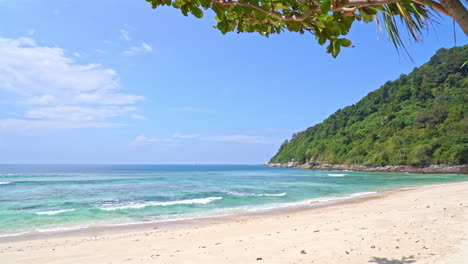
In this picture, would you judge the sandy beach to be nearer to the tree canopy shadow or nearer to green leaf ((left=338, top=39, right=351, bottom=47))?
the tree canopy shadow

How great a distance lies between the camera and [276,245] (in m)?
6.02

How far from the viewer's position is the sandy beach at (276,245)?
484cm

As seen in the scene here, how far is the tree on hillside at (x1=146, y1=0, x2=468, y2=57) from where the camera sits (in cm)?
167

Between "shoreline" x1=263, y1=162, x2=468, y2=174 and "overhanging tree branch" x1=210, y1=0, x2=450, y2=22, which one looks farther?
"shoreline" x1=263, y1=162, x2=468, y2=174

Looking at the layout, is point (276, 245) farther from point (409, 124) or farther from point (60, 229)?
point (409, 124)

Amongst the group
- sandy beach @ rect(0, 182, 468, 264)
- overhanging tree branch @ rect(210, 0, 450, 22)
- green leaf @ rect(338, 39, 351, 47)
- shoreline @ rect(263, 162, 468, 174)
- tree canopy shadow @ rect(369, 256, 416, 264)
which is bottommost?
shoreline @ rect(263, 162, 468, 174)

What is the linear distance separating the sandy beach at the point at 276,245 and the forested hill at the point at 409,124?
4894 cm

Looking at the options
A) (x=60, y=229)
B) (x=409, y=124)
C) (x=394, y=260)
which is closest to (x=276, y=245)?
(x=394, y=260)

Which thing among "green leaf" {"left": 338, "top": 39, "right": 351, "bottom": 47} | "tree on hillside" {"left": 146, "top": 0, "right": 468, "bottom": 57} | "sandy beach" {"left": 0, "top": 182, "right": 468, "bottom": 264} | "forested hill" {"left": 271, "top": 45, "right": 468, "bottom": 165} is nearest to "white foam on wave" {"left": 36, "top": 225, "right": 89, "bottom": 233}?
"sandy beach" {"left": 0, "top": 182, "right": 468, "bottom": 264}

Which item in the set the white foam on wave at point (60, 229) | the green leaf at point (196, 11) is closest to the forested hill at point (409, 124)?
the white foam on wave at point (60, 229)

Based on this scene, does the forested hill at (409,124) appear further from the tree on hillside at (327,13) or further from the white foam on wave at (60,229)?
the tree on hillside at (327,13)

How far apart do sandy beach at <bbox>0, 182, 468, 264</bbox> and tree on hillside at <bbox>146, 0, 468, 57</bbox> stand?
360cm

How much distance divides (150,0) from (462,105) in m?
67.4

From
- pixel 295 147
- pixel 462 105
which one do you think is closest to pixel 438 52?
pixel 462 105
